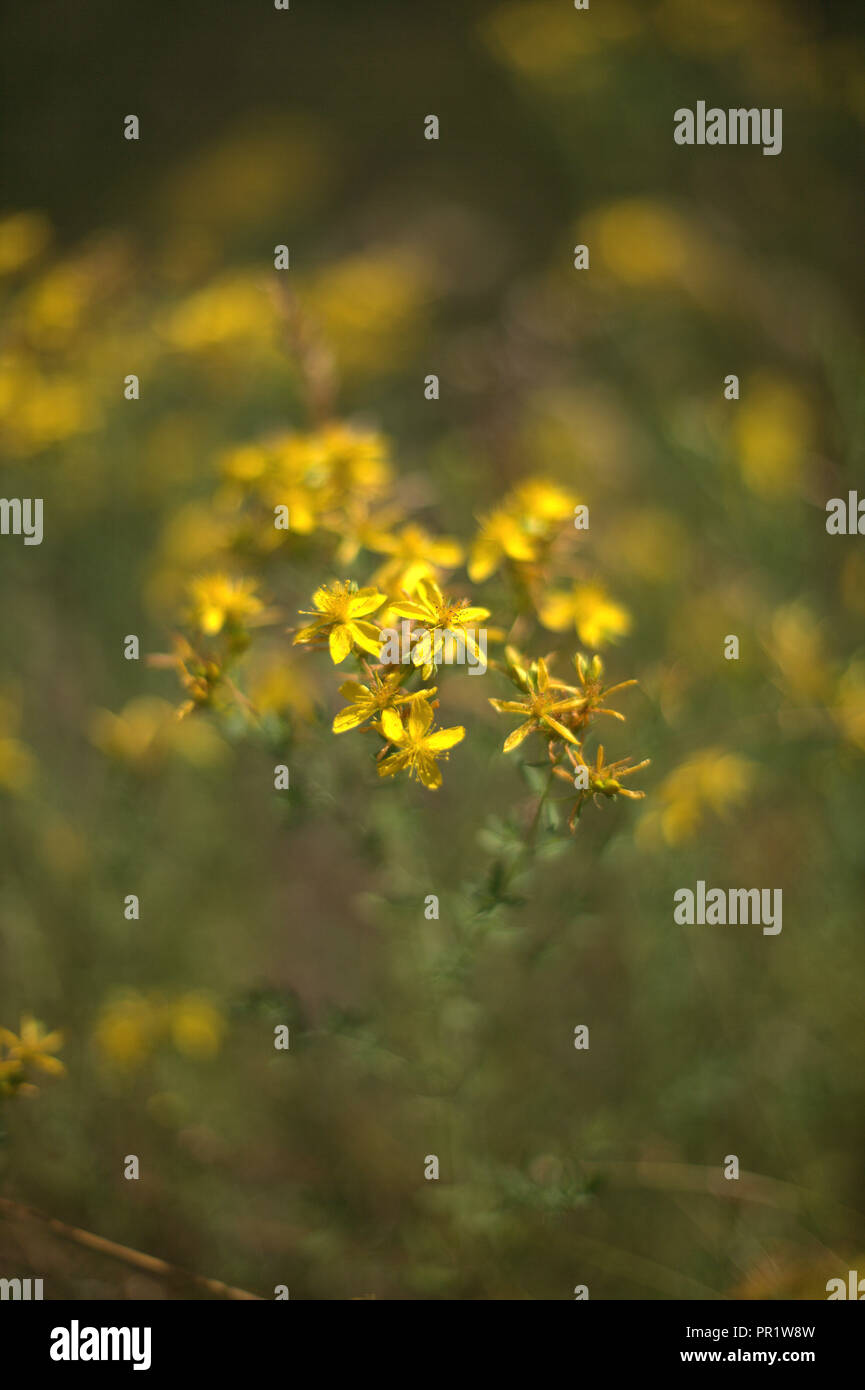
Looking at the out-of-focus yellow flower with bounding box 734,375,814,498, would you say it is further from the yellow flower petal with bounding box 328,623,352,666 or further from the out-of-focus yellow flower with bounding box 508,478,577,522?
the yellow flower petal with bounding box 328,623,352,666

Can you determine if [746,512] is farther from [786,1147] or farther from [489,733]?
[786,1147]

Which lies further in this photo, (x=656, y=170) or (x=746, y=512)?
(x=656, y=170)

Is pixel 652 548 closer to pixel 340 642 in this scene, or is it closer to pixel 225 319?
pixel 225 319

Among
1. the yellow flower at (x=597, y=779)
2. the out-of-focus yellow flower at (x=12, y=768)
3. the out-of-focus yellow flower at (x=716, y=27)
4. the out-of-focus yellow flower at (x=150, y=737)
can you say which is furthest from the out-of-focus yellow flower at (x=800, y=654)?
the out-of-focus yellow flower at (x=716, y=27)

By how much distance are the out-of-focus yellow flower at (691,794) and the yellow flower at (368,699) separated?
1.09 m

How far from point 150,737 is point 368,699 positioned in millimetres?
1453

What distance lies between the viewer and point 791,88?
3.98 metres

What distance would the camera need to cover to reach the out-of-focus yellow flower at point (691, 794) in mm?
2414

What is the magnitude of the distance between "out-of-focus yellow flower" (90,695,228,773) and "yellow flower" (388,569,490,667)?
127 cm

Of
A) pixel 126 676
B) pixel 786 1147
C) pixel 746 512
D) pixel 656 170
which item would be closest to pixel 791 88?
pixel 656 170

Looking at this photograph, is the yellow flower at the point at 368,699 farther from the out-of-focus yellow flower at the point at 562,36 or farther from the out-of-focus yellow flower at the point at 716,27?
the out-of-focus yellow flower at the point at 716,27

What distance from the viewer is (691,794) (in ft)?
8.07

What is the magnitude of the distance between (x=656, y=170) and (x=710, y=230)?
20.4 inches

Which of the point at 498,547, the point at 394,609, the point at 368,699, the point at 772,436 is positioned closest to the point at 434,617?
the point at 394,609
